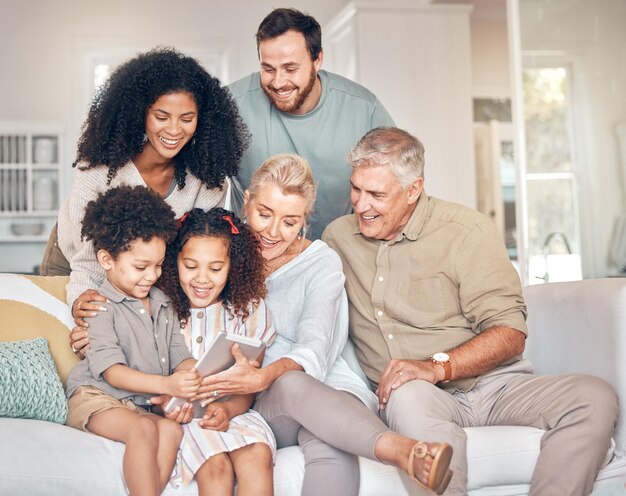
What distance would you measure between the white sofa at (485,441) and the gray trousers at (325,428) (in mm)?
55

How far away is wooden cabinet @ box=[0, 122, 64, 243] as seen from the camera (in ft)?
21.9

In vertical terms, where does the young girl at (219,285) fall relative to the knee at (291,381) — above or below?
above

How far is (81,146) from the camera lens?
272cm

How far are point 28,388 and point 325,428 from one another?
80 centimetres

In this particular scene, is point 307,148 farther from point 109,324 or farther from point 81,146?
point 109,324

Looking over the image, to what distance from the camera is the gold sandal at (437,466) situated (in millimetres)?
1830

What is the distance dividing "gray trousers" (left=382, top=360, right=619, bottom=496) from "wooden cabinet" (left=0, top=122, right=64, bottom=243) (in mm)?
5024

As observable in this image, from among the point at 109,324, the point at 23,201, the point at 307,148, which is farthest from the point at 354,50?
the point at 109,324

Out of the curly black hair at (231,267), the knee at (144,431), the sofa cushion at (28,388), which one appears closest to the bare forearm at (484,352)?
the curly black hair at (231,267)

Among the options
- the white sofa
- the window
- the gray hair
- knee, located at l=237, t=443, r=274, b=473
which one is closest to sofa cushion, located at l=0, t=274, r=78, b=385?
the white sofa

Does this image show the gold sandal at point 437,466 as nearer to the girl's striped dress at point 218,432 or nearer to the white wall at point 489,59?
the girl's striped dress at point 218,432

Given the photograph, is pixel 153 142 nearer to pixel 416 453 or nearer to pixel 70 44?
pixel 416 453

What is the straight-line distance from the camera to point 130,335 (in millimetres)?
2289

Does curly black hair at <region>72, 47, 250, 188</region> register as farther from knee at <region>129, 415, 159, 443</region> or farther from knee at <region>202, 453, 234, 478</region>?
knee at <region>202, 453, 234, 478</region>
